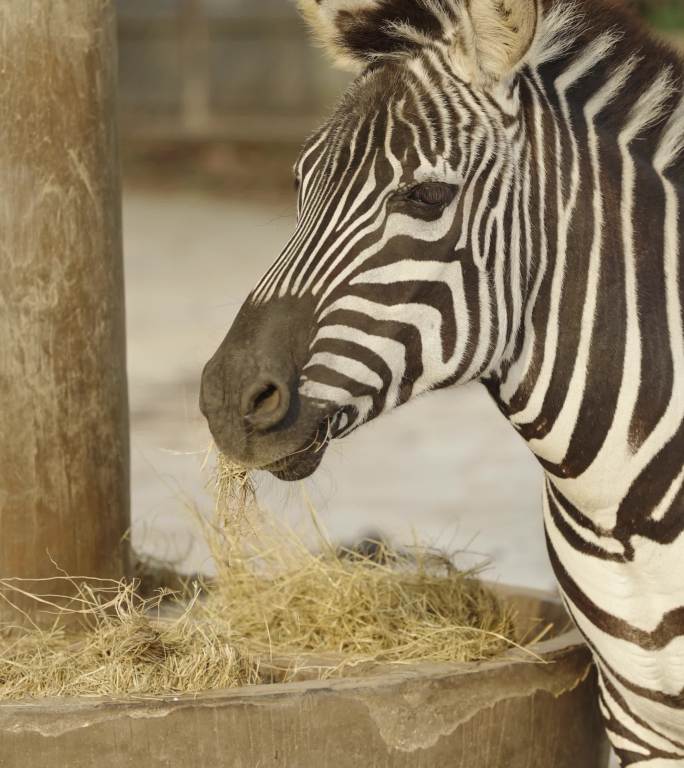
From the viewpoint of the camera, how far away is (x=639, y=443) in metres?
2.68

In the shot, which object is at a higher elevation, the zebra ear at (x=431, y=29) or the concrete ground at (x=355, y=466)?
the zebra ear at (x=431, y=29)

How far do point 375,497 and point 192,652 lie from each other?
427 centimetres

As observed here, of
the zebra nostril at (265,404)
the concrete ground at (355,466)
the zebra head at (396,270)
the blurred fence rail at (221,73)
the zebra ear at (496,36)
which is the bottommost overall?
A: the concrete ground at (355,466)

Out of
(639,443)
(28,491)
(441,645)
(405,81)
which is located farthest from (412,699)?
(405,81)

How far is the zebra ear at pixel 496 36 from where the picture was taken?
2.49 meters

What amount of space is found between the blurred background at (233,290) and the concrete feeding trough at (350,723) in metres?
0.55

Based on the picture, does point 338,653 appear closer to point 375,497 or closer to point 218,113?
point 375,497

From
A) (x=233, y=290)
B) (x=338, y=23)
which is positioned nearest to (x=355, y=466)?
(x=233, y=290)

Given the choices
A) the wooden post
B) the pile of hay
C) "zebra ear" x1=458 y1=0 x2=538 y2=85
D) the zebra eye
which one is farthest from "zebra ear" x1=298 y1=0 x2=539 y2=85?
the pile of hay

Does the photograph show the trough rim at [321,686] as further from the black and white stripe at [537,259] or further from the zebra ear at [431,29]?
the zebra ear at [431,29]

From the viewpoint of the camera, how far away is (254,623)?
3.49m

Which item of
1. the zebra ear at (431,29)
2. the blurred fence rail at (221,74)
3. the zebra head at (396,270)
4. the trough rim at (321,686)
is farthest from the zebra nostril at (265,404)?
the blurred fence rail at (221,74)

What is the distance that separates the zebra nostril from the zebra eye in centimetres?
44

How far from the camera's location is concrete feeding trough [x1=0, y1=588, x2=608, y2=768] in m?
2.60
